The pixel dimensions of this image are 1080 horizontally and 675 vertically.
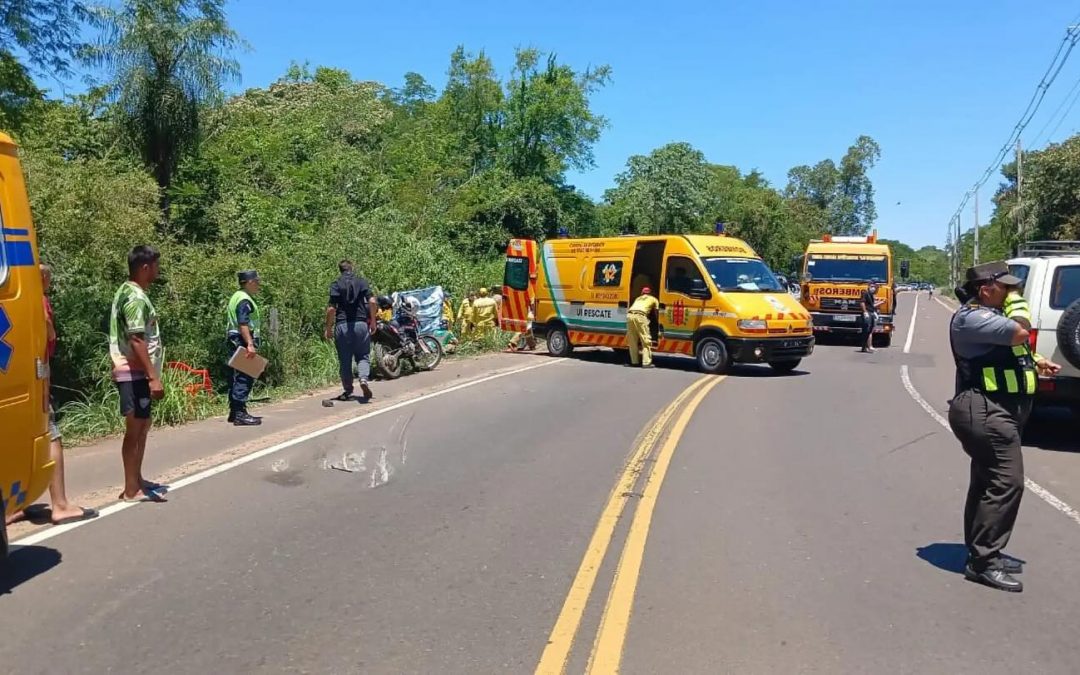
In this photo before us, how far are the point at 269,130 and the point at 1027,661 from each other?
34.3 meters

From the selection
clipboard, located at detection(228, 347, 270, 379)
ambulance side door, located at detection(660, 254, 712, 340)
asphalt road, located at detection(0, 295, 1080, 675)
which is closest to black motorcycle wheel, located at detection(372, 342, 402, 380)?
clipboard, located at detection(228, 347, 270, 379)

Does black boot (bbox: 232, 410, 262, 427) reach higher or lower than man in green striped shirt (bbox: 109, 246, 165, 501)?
lower

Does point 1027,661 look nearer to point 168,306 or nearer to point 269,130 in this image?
point 168,306

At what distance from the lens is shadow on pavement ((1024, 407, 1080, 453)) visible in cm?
941

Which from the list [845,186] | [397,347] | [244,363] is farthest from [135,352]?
[845,186]

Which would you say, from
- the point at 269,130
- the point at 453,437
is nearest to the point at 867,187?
the point at 269,130

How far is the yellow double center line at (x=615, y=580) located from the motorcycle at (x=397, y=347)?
762cm

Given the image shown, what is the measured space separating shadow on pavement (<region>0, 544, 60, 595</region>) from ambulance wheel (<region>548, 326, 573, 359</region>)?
14853 millimetres

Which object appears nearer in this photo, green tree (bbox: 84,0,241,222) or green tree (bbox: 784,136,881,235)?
green tree (bbox: 84,0,241,222)

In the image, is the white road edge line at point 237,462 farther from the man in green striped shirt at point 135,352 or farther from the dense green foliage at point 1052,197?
the dense green foliage at point 1052,197

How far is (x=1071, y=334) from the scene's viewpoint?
8.24 meters

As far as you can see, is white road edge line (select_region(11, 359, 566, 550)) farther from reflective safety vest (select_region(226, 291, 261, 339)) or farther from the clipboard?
reflective safety vest (select_region(226, 291, 261, 339))

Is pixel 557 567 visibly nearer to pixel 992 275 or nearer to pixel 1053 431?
pixel 992 275

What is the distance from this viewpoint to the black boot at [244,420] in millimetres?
10500
